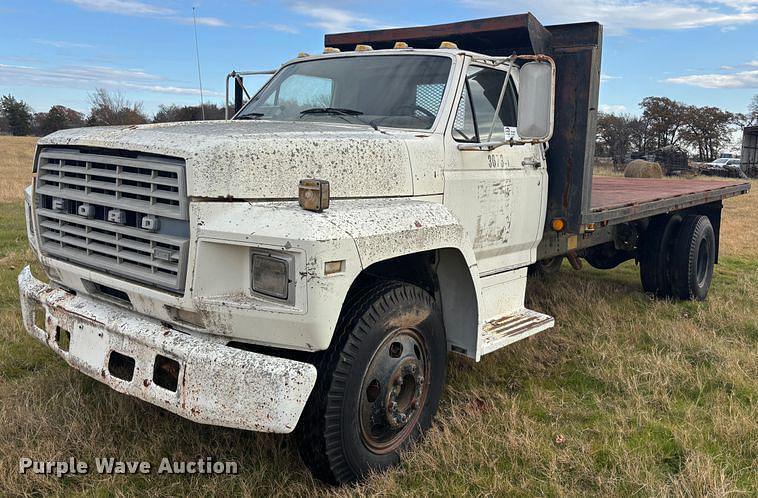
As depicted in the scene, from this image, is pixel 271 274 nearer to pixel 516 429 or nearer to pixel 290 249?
pixel 290 249

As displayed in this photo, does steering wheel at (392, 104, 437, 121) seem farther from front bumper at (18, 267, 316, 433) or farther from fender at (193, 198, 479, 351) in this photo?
front bumper at (18, 267, 316, 433)

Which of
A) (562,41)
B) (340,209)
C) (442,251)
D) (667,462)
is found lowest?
(667,462)

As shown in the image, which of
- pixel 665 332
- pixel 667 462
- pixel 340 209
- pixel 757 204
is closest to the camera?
pixel 340 209

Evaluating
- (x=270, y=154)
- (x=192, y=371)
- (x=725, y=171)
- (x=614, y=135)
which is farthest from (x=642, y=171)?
(x=614, y=135)

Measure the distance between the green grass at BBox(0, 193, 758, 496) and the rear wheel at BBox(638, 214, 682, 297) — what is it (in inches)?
54.9

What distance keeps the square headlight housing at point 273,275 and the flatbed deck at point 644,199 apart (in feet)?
9.06

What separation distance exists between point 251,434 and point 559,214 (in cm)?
260

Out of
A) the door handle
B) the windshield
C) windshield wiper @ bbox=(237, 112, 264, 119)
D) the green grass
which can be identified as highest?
the windshield

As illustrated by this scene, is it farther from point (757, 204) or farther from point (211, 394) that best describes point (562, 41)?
point (757, 204)

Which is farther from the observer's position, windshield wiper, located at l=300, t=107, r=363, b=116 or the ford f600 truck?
windshield wiper, located at l=300, t=107, r=363, b=116

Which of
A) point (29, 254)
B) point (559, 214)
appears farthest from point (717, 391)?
Result: point (29, 254)

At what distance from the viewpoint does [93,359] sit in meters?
3.05

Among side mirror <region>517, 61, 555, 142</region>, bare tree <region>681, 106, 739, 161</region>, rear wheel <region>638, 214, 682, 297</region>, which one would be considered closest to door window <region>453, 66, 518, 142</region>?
side mirror <region>517, 61, 555, 142</region>

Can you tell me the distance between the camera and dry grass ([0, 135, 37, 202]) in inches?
612
